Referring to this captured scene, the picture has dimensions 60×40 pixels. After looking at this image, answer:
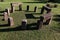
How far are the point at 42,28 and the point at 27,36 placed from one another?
1.60 meters

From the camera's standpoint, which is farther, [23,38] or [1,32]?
[1,32]

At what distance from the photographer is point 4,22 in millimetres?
10578

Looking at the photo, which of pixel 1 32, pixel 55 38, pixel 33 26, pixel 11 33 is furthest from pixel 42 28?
pixel 1 32

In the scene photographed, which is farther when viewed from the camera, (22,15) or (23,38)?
(22,15)

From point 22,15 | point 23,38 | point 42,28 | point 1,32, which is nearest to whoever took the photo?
point 23,38

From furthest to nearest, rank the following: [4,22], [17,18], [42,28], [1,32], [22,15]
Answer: [22,15] → [17,18] → [4,22] → [42,28] → [1,32]

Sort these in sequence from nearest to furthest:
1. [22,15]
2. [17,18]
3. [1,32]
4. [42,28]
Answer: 1. [1,32]
2. [42,28]
3. [17,18]
4. [22,15]

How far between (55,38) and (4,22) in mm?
4328

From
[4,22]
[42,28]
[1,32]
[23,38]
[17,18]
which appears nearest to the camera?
[23,38]

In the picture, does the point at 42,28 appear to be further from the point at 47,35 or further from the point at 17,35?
the point at 17,35

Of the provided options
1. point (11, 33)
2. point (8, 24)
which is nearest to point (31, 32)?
point (11, 33)

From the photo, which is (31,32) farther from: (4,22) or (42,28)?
(4,22)

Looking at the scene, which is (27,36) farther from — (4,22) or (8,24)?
(4,22)

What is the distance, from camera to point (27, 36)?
342 inches
